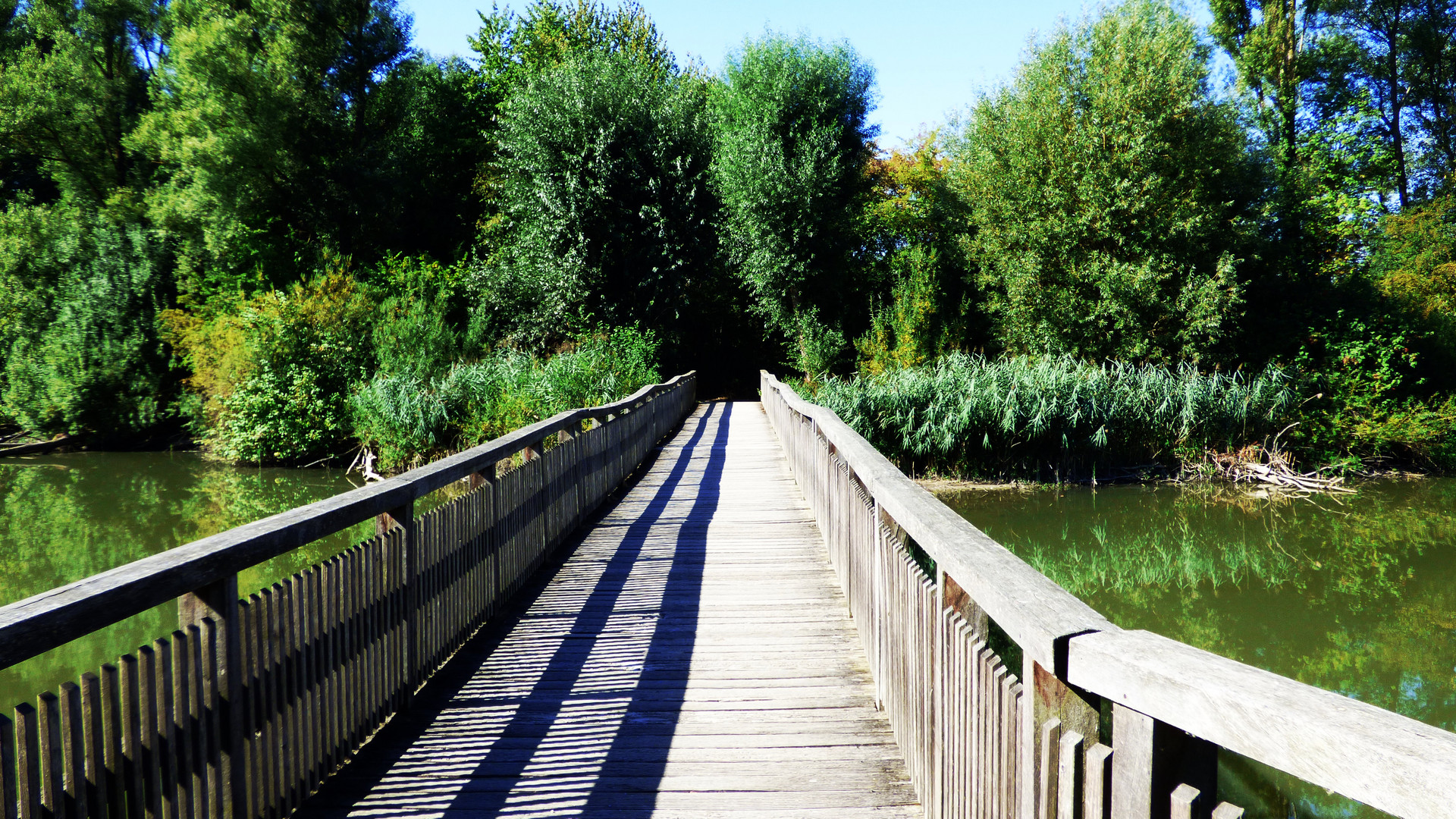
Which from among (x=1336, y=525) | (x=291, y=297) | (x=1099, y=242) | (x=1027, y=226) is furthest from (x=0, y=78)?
(x=1336, y=525)

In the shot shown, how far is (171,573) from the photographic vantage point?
217cm

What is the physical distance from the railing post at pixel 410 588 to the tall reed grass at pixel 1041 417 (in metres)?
12.0

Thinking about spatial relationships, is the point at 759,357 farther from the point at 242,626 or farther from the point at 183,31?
the point at 242,626

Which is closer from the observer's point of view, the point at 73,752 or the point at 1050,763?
the point at 1050,763

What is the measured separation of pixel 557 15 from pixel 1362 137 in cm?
2975

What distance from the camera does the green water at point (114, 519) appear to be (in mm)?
7848

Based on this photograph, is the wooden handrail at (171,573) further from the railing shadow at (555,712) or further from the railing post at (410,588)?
the railing shadow at (555,712)

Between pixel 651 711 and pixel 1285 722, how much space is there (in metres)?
3.04

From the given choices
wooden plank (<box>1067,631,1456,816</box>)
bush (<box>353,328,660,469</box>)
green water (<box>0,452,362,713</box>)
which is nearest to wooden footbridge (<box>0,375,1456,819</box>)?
wooden plank (<box>1067,631,1456,816</box>)

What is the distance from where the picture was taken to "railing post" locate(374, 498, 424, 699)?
3605 mm

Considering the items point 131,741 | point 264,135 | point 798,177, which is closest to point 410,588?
point 131,741

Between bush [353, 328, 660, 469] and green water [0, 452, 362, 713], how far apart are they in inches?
55.0

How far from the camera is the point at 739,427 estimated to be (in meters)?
17.8

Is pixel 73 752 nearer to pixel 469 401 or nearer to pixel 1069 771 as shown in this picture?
pixel 1069 771
